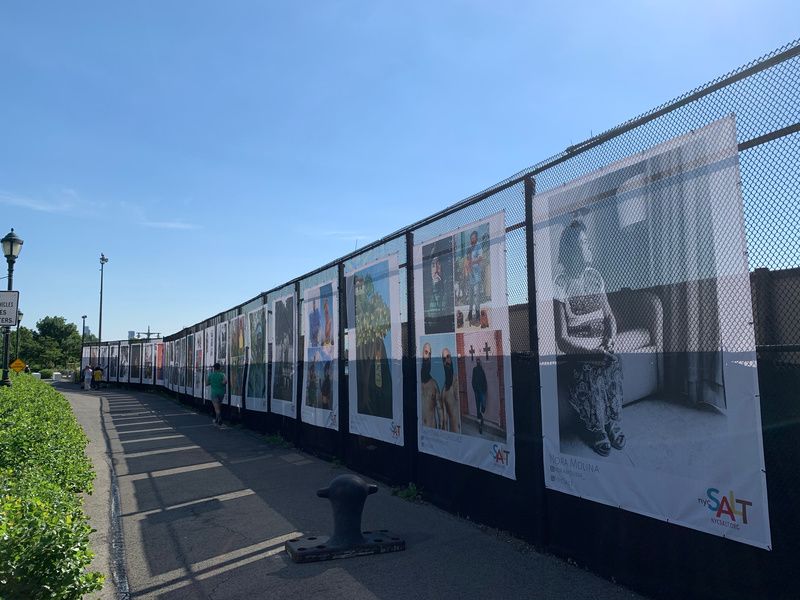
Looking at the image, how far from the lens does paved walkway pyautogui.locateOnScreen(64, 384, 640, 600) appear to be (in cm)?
505

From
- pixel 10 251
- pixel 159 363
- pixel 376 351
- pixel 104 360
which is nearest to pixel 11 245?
pixel 10 251

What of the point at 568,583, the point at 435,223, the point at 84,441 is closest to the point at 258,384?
the point at 84,441

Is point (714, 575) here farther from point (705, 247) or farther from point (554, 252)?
point (554, 252)

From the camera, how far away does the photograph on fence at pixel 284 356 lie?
522 inches

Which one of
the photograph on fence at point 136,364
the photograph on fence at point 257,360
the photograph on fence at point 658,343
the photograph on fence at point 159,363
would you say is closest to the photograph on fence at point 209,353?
the photograph on fence at point 257,360

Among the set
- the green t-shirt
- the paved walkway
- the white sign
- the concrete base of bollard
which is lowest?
the paved walkway

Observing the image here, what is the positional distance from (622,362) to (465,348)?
246 centimetres

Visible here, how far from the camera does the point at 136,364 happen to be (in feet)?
144

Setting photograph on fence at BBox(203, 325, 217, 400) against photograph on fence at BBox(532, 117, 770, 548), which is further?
photograph on fence at BBox(203, 325, 217, 400)

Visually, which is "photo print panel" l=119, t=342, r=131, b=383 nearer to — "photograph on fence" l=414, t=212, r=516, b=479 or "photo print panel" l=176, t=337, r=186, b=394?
"photo print panel" l=176, t=337, r=186, b=394

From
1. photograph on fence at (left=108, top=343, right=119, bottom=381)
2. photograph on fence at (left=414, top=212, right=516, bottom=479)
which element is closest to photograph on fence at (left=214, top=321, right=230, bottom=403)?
photograph on fence at (left=414, top=212, right=516, bottom=479)

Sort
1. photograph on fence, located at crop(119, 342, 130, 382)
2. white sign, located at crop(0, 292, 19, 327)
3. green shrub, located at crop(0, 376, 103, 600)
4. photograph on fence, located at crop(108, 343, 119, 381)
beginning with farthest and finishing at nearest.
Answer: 1. photograph on fence, located at crop(108, 343, 119, 381)
2. photograph on fence, located at crop(119, 342, 130, 382)
3. white sign, located at crop(0, 292, 19, 327)
4. green shrub, located at crop(0, 376, 103, 600)

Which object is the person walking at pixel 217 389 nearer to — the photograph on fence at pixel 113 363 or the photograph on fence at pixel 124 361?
the photograph on fence at pixel 124 361

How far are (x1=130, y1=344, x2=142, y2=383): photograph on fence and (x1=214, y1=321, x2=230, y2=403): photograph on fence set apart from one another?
25024mm
